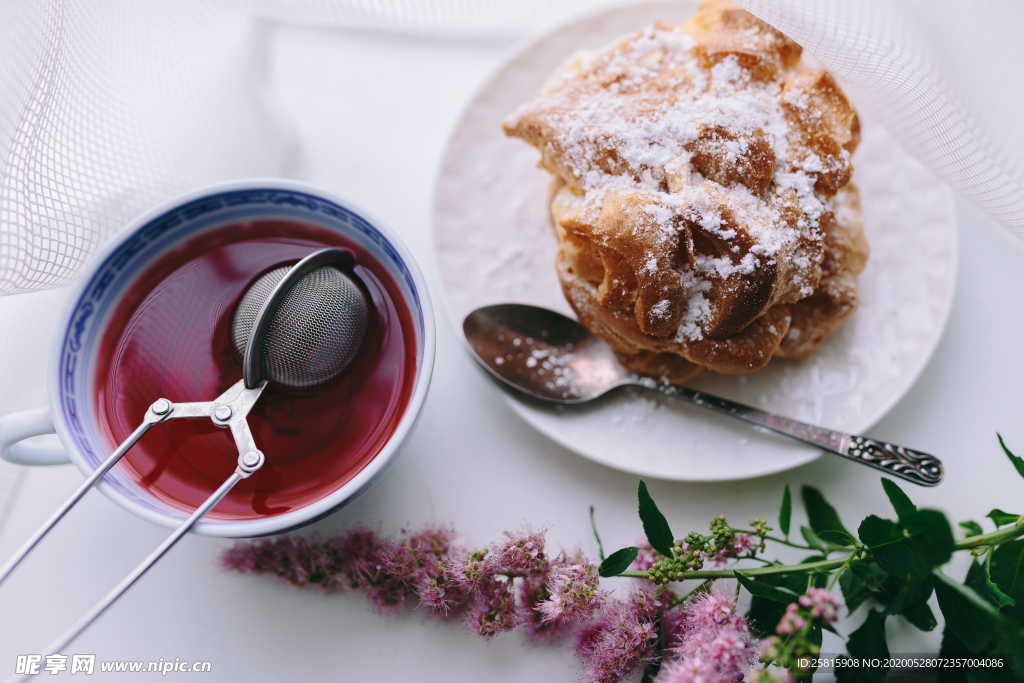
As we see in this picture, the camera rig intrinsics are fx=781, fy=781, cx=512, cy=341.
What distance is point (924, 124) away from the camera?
4.21 ft

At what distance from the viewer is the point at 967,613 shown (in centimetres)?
113

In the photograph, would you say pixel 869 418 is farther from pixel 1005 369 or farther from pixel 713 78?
pixel 713 78

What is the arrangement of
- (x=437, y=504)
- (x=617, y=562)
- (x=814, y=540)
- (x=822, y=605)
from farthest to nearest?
(x=437, y=504)
(x=814, y=540)
(x=617, y=562)
(x=822, y=605)

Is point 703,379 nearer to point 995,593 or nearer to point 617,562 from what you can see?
point 617,562

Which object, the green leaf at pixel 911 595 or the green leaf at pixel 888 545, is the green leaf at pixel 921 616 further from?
the green leaf at pixel 888 545

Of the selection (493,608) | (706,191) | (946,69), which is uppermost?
(946,69)

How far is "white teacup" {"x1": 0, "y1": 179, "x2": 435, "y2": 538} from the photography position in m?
1.06

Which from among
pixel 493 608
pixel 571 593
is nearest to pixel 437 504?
pixel 493 608

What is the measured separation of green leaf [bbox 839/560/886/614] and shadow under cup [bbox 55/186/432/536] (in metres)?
0.74

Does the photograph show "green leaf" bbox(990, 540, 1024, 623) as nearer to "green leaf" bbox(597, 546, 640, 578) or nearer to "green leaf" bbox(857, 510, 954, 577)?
"green leaf" bbox(857, 510, 954, 577)

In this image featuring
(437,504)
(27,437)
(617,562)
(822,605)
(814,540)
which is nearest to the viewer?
(822,605)

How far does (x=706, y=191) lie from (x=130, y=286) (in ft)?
2.90

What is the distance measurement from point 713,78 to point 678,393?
0.52m

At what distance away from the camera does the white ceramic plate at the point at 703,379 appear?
1.32m
